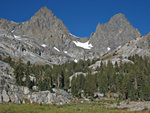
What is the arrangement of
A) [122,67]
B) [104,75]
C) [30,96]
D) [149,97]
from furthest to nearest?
1. [122,67]
2. [104,75]
3. [149,97]
4. [30,96]

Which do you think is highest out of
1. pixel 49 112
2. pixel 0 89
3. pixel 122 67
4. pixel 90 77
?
pixel 122 67

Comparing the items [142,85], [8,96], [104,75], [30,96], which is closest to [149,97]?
[142,85]

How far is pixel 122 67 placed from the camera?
456ft

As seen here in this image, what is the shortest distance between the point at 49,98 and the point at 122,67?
286ft

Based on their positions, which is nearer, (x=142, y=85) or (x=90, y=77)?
(x=142, y=85)

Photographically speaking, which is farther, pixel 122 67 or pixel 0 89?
pixel 122 67

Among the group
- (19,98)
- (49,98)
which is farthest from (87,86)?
(19,98)

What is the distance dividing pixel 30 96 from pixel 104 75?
6197cm

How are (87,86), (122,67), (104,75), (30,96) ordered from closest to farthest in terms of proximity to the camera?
(30,96), (87,86), (104,75), (122,67)

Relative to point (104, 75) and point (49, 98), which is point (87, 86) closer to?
point (104, 75)

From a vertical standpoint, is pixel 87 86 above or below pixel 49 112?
above

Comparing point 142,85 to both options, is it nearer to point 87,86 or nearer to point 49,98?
point 87,86

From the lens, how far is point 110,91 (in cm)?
10831

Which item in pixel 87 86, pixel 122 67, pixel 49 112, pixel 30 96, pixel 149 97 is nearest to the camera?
pixel 49 112
